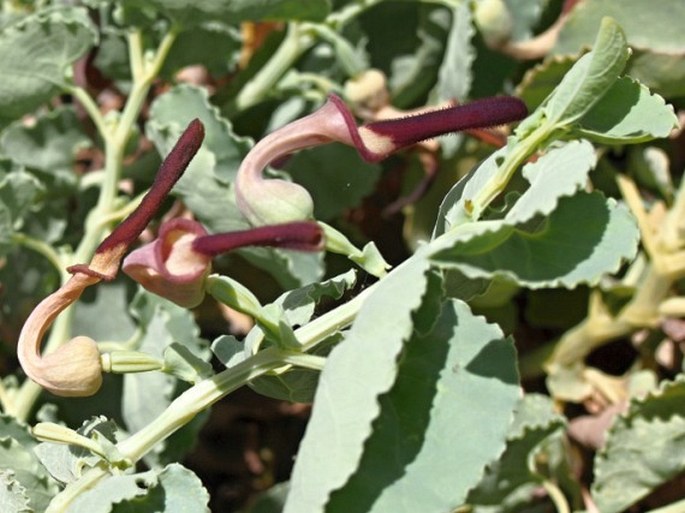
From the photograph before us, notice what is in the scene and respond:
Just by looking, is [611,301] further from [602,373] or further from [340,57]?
[340,57]

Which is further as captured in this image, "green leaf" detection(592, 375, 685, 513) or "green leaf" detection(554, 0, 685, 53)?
"green leaf" detection(554, 0, 685, 53)

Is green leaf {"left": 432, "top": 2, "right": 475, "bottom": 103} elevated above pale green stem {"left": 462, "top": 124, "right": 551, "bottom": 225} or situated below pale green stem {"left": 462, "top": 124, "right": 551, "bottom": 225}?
below

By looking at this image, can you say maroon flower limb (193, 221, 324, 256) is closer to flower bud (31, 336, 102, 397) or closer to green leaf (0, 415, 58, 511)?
flower bud (31, 336, 102, 397)

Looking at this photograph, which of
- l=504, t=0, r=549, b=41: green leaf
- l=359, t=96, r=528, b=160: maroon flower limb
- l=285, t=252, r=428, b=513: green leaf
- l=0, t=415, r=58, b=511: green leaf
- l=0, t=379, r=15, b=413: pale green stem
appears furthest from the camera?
l=504, t=0, r=549, b=41: green leaf

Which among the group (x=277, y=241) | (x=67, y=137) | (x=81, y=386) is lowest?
(x=67, y=137)

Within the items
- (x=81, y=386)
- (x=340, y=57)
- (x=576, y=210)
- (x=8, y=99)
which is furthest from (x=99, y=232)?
(x=576, y=210)

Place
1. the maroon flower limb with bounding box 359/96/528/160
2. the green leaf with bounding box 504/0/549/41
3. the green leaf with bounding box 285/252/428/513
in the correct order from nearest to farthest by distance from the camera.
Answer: the green leaf with bounding box 285/252/428/513 < the maroon flower limb with bounding box 359/96/528/160 < the green leaf with bounding box 504/0/549/41

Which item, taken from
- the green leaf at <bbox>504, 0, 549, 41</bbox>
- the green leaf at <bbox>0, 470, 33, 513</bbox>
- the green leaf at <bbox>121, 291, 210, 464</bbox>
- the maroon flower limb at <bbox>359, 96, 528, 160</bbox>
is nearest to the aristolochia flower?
the maroon flower limb at <bbox>359, 96, 528, 160</bbox>
